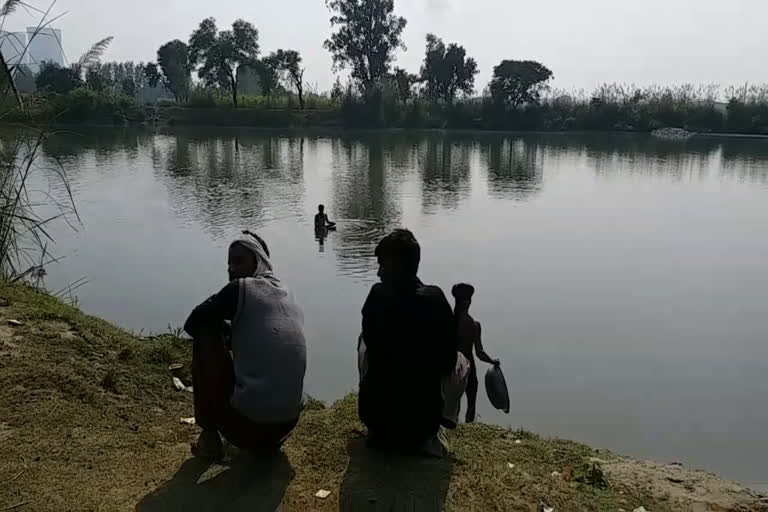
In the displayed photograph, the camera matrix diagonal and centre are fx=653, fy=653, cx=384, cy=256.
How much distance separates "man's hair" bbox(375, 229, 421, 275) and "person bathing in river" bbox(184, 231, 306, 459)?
1.35 ft

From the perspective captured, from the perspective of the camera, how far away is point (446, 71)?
42.4 metres

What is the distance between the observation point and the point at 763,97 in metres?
37.9

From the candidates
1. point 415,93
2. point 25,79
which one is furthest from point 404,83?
point 25,79

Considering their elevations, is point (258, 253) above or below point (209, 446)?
above

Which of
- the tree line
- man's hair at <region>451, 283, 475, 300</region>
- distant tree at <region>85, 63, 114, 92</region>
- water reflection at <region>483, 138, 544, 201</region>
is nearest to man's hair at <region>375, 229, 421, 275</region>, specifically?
man's hair at <region>451, 283, 475, 300</region>

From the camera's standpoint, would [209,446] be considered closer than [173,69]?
Yes

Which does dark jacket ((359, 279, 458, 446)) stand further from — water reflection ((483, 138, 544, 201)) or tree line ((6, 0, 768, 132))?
tree line ((6, 0, 768, 132))

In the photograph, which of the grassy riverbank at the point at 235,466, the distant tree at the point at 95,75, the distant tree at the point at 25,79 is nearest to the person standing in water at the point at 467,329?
the grassy riverbank at the point at 235,466

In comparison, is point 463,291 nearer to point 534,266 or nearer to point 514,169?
point 534,266

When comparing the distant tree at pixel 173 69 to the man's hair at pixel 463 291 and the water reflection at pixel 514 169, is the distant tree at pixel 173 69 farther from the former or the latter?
the man's hair at pixel 463 291

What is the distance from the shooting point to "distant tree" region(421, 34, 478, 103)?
42.2m

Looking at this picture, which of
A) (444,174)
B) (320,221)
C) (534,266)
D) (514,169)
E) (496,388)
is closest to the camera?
(496,388)

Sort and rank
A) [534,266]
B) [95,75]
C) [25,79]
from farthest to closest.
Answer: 1. [534,266]
2. [95,75]
3. [25,79]

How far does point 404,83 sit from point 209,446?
136 feet
